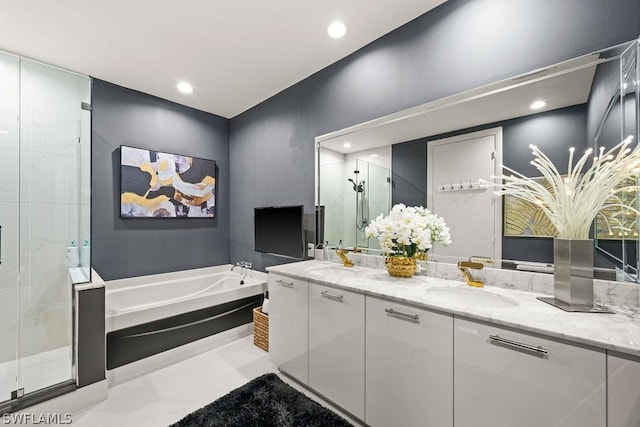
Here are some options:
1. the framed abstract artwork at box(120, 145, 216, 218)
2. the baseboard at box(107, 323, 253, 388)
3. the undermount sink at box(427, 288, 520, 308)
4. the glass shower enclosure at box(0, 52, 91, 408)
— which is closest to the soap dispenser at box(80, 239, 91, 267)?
the glass shower enclosure at box(0, 52, 91, 408)

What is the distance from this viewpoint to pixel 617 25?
49.6 inches

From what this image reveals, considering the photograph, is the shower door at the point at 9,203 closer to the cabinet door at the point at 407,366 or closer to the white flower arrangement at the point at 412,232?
the cabinet door at the point at 407,366

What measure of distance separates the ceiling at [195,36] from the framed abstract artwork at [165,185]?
0.85 metres

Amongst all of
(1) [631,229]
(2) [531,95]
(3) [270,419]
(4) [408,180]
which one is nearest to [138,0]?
(4) [408,180]

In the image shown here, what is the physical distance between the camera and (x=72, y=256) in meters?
2.42

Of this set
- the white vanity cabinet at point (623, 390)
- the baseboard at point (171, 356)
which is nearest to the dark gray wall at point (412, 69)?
the baseboard at point (171, 356)

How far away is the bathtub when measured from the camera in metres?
2.16

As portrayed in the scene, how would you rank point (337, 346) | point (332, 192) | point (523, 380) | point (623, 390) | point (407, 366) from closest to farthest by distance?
point (623, 390)
point (523, 380)
point (407, 366)
point (337, 346)
point (332, 192)

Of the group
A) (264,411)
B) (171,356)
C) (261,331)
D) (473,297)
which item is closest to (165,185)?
(171,356)

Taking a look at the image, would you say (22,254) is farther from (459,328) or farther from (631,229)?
(631,229)

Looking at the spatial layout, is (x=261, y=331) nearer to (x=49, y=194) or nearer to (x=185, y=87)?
(x=49, y=194)

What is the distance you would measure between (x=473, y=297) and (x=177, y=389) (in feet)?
7.31

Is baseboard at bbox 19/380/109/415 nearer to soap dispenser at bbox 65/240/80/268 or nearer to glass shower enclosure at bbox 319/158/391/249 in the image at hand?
soap dispenser at bbox 65/240/80/268

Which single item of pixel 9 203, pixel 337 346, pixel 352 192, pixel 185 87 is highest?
pixel 185 87
